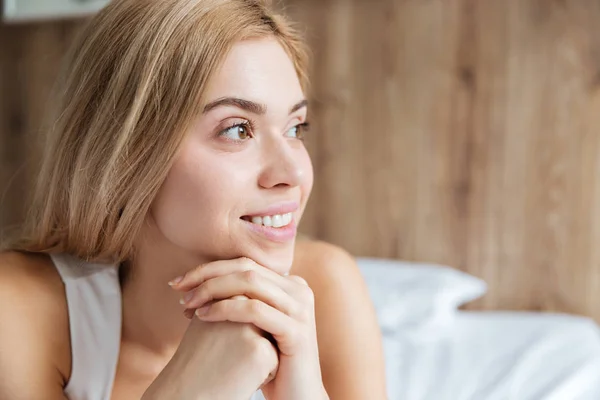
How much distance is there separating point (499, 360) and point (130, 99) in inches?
42.8

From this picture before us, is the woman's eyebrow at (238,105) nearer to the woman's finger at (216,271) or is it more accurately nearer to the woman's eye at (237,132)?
the woman's eye at (237,132)

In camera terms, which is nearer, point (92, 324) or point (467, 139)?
point (92, 324)

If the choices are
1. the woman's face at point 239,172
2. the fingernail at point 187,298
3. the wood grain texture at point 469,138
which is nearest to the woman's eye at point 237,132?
the woman's face at point 239,172

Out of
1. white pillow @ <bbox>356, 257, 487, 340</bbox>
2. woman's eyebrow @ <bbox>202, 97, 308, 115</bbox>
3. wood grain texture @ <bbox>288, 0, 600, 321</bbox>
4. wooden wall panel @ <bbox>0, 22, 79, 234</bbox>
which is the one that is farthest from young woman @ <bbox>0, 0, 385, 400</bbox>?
wooden wall panel @ <bbox>0, 22, 79, 234</bbox>

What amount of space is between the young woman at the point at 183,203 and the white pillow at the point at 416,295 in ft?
2.07

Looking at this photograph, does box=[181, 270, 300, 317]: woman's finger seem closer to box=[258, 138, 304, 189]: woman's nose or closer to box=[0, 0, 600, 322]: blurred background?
box=[258, 138, 304, 189]: woman's nose

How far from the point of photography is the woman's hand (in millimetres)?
903

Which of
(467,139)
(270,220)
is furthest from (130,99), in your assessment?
(467,139)

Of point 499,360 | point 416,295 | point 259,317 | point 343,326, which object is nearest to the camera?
point 259,317

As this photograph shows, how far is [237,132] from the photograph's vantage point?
37.7 inches

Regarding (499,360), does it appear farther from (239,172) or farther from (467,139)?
(239,172)

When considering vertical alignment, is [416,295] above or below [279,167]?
below

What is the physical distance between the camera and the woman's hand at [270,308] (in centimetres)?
90

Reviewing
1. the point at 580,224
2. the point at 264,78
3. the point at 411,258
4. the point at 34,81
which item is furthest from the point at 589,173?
the point at 34,81
